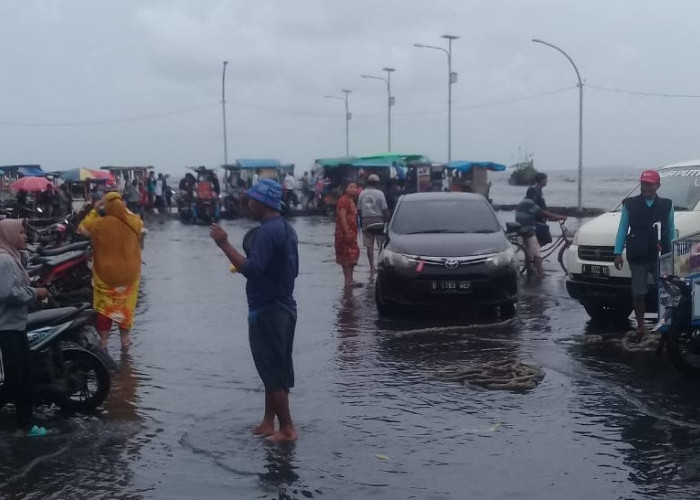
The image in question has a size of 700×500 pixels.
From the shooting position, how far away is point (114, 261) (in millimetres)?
9625

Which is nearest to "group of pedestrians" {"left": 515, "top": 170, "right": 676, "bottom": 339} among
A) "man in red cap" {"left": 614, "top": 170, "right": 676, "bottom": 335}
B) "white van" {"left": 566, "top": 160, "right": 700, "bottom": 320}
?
"man in red cap" {"left": 614, "top": 170, "right": 676, "bottom": 335}

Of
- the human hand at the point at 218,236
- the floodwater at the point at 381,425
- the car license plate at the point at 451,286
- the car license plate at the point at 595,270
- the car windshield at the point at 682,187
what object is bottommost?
the floodwater at the point at 381,425

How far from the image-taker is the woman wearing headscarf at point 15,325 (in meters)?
6.47

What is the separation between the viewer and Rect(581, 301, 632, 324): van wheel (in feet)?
37.8

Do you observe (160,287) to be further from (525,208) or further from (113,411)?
(113,411)

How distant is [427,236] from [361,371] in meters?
3.61

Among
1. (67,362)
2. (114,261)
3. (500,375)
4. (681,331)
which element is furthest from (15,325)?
(681,331)

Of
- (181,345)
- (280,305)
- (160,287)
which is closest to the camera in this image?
(280,305)

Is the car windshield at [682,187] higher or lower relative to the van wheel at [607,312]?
higher

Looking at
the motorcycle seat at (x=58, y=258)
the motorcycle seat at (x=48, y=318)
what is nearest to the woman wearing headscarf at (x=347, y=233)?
the motorcycle seat at (x=58, y=258)

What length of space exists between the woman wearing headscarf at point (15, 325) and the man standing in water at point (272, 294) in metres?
1.57

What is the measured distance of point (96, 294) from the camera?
9805 millimetres

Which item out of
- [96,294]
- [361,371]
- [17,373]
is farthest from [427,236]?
[17,373]

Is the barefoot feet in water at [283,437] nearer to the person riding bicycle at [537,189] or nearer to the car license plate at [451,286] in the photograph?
the car license plate at [451,286]
